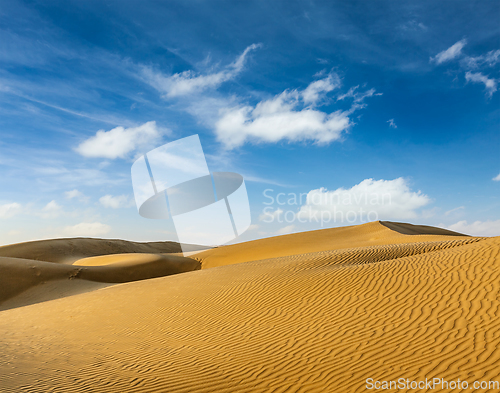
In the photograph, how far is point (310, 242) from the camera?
33156 mm

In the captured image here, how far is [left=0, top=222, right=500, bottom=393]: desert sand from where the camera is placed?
5582 millimetres

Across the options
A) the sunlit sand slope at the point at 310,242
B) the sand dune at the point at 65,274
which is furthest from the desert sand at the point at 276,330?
the sunlit sand slope at the point at 310,242

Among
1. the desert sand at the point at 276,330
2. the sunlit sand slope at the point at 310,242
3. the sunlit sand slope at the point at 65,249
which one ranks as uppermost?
the sunlit sand slope at the point at 65,249

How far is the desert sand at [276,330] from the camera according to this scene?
220 inches

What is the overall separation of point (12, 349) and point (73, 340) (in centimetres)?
146

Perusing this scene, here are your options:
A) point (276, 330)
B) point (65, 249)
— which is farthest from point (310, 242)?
point (65, 249)

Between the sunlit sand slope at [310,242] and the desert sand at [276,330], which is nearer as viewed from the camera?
the desert sand at [276,330]

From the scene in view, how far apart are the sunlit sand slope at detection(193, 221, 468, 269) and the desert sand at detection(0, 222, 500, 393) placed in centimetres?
1333

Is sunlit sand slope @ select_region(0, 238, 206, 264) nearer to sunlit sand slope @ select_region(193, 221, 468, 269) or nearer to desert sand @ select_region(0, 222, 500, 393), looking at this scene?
sunlit sand slope @ select_region(193, 221, 468, 269)

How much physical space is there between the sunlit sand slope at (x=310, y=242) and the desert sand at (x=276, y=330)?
13.3 m

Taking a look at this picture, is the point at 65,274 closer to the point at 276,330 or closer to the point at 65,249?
the point at 276,330

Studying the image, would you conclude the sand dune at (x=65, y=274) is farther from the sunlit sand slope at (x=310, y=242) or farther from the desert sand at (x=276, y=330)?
the desert sand at (x=276, y=330)

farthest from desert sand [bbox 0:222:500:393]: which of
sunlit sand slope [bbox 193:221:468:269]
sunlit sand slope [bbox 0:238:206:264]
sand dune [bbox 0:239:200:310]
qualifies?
sunlit sand slope [bbox 0:238:206:264]

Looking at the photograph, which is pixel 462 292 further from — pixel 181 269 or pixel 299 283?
pixel 181 269
